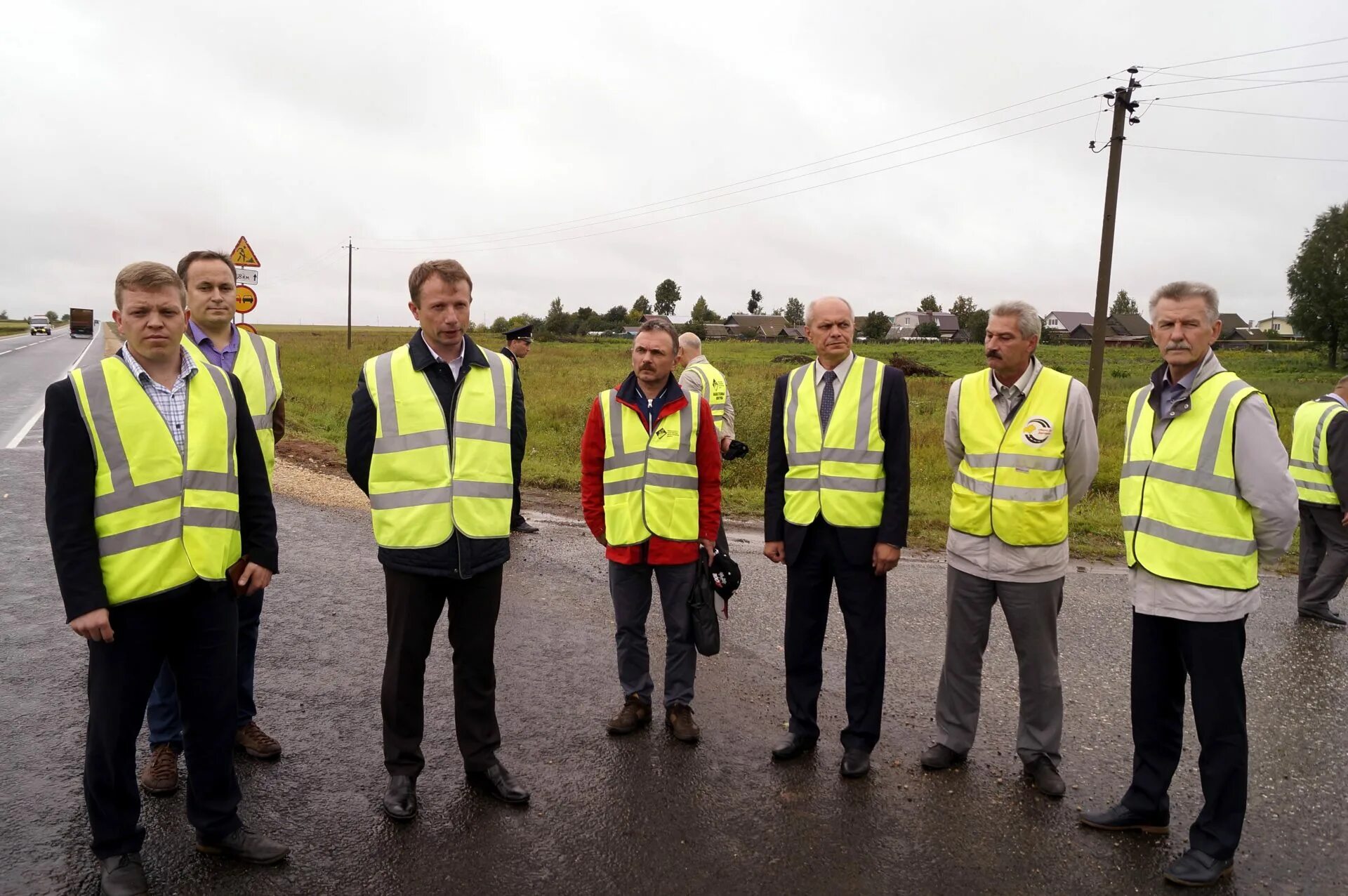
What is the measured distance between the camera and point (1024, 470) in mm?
3959

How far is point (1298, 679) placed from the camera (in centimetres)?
527

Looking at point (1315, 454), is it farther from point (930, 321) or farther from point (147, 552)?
point (930, 321)

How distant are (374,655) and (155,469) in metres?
2.44

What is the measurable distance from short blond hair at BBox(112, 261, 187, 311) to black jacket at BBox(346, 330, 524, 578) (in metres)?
0.76

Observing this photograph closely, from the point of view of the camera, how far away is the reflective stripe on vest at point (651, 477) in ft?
14.0

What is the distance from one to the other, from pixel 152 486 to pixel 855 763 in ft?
10.3

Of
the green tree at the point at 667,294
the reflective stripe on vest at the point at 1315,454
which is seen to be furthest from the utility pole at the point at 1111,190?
the green tree at the point at 667,294

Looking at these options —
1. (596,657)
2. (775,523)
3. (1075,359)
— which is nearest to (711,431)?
(775,523)

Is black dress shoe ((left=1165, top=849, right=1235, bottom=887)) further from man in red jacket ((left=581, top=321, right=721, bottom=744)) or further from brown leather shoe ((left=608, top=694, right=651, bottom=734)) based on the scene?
brown leather shoe ((left=608, top=694, right=651, bottom=734))

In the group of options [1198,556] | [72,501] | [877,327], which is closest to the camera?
[72,501]

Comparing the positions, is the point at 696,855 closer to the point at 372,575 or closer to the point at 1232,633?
the point at 1232,633

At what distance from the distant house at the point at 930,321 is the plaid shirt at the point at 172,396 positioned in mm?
96412

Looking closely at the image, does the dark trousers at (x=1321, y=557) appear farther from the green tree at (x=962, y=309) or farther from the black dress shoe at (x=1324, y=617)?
the green tree at (x=962, y=309)

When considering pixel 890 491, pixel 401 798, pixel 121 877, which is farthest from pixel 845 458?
pixel 121 877
